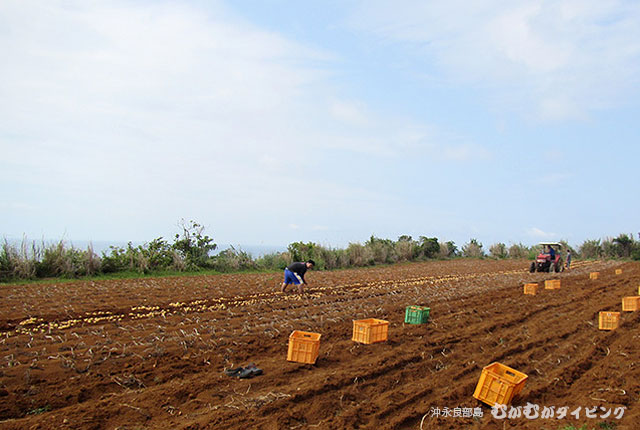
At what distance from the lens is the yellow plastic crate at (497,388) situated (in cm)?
464

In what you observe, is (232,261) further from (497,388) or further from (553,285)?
(497,388)

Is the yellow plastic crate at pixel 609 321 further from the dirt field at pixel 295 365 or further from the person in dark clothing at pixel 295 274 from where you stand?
the person in dark clothing at pixel 295 274

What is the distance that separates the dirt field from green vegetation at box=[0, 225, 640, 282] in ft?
23.8

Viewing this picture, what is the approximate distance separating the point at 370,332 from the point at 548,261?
18.6 metres

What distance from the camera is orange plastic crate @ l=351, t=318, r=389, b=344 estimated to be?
6.98 m

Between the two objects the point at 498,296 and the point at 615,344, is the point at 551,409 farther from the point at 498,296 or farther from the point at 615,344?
the point at 498,296

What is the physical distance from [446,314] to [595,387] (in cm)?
463

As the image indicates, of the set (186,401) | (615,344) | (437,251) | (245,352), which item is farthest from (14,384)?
(437,251)

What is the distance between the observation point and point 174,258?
70.7ft

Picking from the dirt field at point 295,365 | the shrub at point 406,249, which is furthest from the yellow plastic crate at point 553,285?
the shrub at point 406,249

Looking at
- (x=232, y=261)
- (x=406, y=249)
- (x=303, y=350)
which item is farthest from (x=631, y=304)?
(x=406, y=249)

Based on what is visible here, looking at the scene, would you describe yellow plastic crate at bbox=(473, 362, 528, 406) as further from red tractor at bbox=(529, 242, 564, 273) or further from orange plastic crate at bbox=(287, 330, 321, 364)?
red tractor at bbox=(529, 242, 564, 273)

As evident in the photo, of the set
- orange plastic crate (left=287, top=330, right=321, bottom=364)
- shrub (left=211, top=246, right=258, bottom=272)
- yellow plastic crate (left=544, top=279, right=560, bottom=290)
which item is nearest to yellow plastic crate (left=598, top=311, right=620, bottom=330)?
orange plastic crate (left=287, top=330, right=321, bottom=364)

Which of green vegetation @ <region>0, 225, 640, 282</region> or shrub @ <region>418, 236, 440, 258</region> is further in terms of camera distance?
shrub @ <region>418, 236, 440, 258</region>
